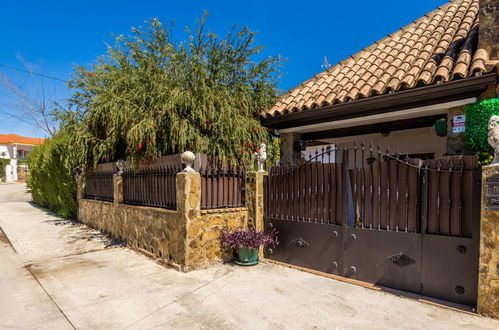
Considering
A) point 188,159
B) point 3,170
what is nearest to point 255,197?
point 188,159

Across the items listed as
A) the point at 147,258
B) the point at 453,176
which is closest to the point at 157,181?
the point at 147,258

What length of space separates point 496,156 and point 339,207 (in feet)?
7.09

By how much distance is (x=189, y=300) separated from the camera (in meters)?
4.11

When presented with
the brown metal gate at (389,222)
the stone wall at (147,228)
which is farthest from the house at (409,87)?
the stone wall at (147,228)

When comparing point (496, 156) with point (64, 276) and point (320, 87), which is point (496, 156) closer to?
point (320, 87)

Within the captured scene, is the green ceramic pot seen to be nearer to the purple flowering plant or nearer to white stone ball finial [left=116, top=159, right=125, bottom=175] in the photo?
the purple flowering plant

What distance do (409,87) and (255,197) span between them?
3347mm

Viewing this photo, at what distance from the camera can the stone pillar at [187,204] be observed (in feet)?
17.3

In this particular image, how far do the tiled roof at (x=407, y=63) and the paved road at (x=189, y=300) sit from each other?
3317mm

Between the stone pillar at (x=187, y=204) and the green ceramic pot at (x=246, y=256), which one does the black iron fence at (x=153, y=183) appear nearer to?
the stone pillar at (x=187, y=204)

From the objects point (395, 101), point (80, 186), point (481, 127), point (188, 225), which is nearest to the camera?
point (481, 127)

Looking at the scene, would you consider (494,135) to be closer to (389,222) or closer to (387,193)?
(387,193)

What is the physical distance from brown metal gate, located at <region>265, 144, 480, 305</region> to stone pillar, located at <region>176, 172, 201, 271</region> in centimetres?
165

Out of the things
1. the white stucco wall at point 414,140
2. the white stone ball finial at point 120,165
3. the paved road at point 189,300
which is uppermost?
the white stucco wall at point 414,140
